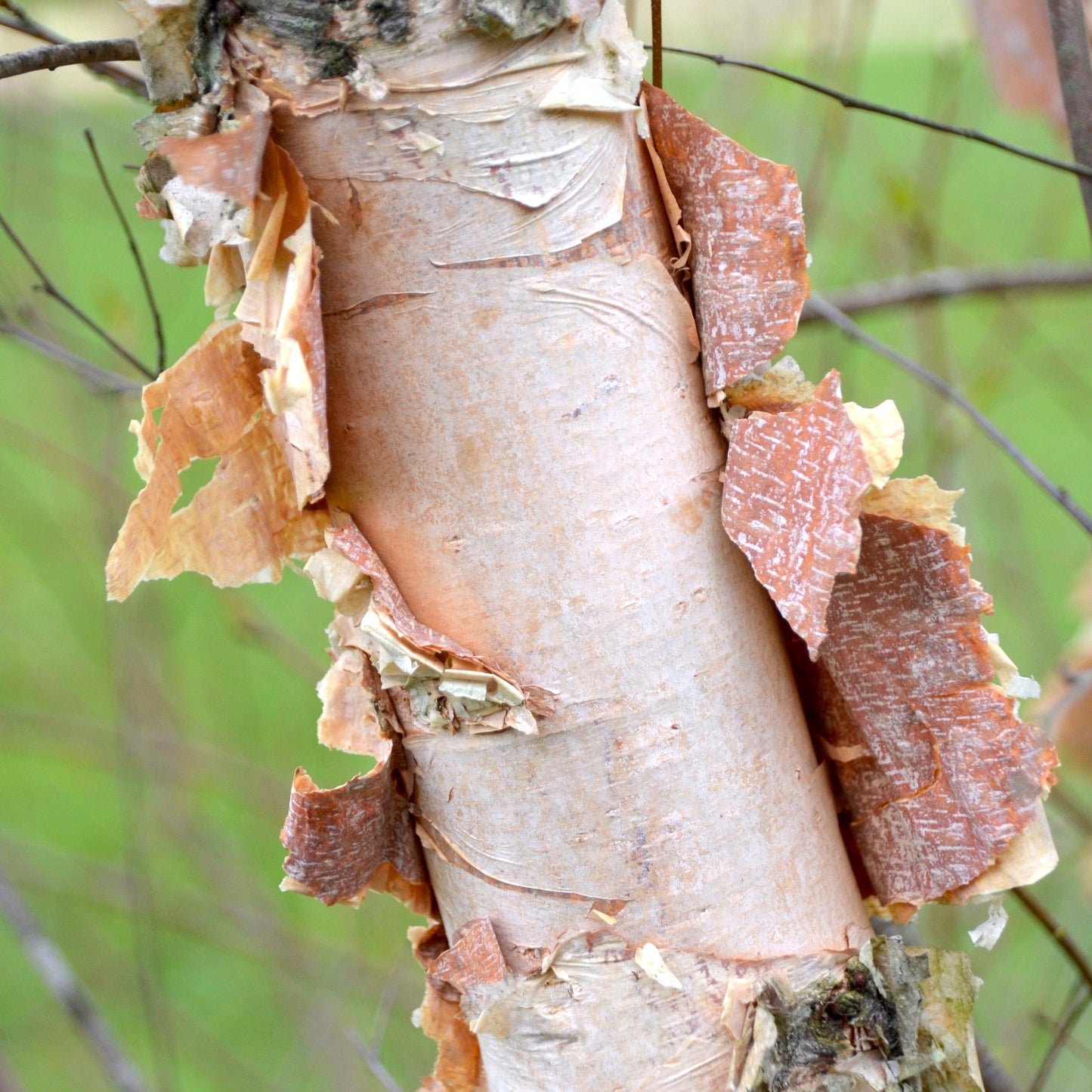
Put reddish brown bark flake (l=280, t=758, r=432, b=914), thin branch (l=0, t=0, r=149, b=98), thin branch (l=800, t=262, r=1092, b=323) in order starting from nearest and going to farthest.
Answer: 1. reddish brown bark flake (l=280, t=758, r=432, b=914)
2. thin branch (l=0, t=0, r=149, b=98)
3. thin branch (l=800, t=262, r=1092, b=323)

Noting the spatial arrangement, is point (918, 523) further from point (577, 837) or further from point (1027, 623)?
point (1027, 623)

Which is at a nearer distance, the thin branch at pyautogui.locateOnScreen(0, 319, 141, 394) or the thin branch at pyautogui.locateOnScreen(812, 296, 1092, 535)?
the thin branch at pyautogui.locateOnScreen(812, 296, 1092, 535)

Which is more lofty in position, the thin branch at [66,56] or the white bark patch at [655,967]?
the thin branch at [66,56]

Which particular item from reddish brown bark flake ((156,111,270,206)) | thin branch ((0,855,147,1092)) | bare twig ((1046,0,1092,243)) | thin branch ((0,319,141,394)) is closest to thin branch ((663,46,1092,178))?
bare twig ((1046,0,1092,243))

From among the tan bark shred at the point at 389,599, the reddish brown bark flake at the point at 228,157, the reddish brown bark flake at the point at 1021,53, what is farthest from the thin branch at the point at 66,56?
the reddish brown bark flake at the point at 1021,53

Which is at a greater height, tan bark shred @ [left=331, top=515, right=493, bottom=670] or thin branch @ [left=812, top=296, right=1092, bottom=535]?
tan bark shred @ [left=331, top=515, right=493, bottom=670]

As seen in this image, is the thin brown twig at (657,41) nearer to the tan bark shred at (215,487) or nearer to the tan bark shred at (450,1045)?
the tan bark shred at (215,487)

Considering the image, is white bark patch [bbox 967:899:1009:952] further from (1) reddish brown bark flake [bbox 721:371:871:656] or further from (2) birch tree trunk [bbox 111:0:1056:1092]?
(1) reddish brown bark flake [bbox 721:371:871:656]
